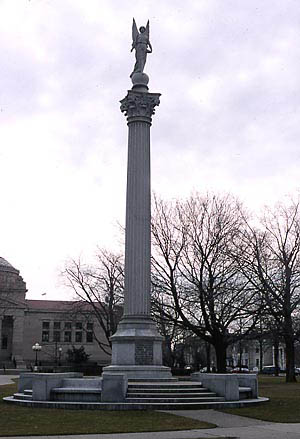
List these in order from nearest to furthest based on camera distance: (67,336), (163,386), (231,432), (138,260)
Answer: (231,432)
(163,386)
(138,260)
(67,336)

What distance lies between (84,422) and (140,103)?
15.7m

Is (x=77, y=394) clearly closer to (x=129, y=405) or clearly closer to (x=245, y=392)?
(x=129, y=405)

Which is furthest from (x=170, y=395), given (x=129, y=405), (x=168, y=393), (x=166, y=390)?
(x=129, y=405)

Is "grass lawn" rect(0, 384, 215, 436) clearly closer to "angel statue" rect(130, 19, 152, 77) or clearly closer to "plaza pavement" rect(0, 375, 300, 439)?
"plaza pavement" rect(0, 375, 300, 439)

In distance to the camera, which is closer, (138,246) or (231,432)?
(231,432)

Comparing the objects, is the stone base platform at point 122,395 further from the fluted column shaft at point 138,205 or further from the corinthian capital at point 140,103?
the corinthian capital at point 140,103

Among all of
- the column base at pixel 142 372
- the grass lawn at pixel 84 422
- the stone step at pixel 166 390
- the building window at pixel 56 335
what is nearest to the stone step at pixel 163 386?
the stone step at pixel 166 390

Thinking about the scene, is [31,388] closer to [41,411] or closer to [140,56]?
[41,411]

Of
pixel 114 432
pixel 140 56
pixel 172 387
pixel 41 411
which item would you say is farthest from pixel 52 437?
pixel 140 56

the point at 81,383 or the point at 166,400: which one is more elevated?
the point at 81,383

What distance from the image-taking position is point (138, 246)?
84.6 ft

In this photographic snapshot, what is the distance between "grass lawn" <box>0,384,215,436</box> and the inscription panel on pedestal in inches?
232

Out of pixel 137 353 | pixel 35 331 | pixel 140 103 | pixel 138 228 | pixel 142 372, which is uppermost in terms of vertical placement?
pixel 140 103

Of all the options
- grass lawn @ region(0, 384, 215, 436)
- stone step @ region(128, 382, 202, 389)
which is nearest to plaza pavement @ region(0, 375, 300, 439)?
grass lawn @ region(0, 384, 215, 436)
